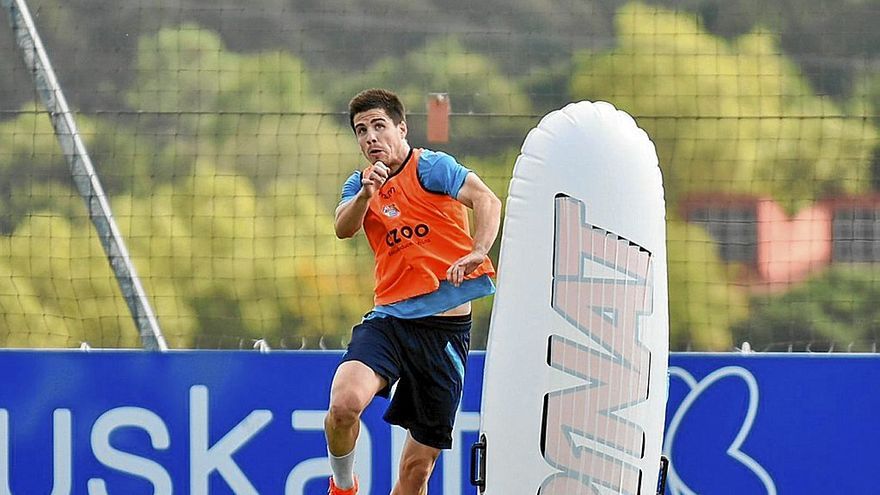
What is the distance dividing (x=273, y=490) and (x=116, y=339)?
85 cm

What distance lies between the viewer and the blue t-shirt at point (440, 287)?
15.8 ft

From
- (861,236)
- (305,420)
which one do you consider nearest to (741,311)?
(861,236)

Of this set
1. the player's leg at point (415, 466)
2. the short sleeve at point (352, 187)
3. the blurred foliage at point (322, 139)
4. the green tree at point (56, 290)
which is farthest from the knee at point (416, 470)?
the green tree at point (56, 290)

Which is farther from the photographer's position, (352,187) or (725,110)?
(725,110)

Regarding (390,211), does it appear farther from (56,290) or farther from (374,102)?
(56,290)

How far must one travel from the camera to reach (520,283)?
13.5 feet

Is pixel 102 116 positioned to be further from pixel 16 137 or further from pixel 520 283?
pixel 520 283

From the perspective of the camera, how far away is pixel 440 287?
4867 millimetres

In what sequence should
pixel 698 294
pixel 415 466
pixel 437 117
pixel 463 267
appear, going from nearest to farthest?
pixel 463 267
pixel 415 466
pixel 437 117
pixel 698 294

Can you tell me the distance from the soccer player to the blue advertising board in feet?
2.91

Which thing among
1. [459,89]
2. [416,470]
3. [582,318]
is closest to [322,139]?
[459,89]

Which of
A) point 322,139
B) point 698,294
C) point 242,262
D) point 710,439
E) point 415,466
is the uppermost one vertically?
point 322,139

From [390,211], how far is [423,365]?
0.49m

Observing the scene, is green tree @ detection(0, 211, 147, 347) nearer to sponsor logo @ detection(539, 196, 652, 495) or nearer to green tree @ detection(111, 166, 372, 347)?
green tree @ detection(111, 166, 372, 347)
